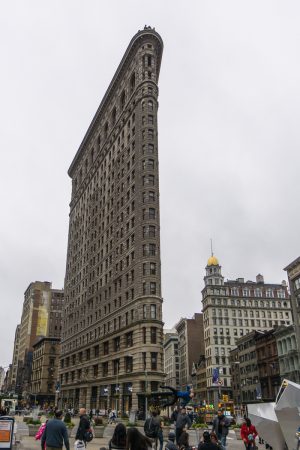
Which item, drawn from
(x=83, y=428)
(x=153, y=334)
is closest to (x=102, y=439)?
(x=83, y=428)

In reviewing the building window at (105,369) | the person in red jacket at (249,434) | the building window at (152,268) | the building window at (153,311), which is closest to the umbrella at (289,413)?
the person in red jacket at (249,434)

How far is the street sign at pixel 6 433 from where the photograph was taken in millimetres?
15630

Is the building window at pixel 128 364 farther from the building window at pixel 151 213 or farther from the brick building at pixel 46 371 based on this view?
the brick building at pixel 46 371

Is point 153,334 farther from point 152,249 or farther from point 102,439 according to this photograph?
point 102,439

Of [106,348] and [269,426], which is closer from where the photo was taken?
[269,426]

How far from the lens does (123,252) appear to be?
68.2 m

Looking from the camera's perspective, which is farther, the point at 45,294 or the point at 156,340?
the point at 45,294

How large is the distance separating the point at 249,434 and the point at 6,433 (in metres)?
9.93

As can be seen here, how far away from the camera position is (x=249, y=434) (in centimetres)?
1820

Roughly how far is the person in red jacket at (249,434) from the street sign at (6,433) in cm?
960

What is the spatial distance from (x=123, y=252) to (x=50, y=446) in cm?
5694

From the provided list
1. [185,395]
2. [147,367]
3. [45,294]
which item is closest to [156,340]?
[147,367]

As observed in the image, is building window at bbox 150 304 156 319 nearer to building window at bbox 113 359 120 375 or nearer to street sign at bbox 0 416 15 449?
building window at bbox 113 359 120 375

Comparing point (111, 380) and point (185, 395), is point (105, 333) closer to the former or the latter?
point (111, 380)
